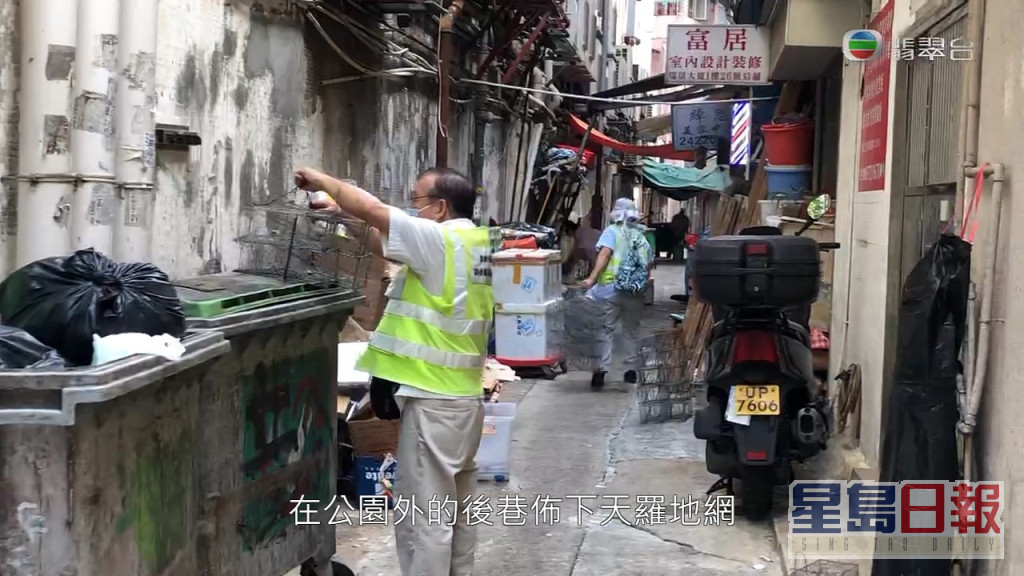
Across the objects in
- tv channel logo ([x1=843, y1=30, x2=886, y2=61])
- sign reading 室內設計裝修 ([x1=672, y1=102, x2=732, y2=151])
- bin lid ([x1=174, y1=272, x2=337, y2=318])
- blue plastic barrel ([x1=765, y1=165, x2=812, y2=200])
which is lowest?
bin lid ([x1=174, y1=272, x2=337, y2=318])

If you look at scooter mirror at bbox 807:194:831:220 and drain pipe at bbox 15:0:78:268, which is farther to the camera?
scooter mirror at bbox 807:194:831:220

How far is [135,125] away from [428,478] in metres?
2.14

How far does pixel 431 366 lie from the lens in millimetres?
4121

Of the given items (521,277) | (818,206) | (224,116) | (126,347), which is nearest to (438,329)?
(126,347)

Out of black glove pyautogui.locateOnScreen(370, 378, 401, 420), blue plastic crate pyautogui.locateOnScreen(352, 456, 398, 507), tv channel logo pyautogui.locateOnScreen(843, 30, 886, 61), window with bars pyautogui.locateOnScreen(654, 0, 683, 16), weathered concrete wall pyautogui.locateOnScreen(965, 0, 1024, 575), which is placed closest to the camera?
weathered concrete wall pyautogui.locateOnScreen(965, 0, 1024, 575)

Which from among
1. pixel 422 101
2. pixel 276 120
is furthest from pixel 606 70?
pixel 276 120

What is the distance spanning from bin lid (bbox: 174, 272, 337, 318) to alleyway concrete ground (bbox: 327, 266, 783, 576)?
1537 mm

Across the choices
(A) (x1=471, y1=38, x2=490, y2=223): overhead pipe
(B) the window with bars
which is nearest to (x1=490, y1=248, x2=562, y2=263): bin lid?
(A) (x1=471, y1=38, x2=490, y2=223): overhead pipe

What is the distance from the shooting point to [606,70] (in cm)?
2662

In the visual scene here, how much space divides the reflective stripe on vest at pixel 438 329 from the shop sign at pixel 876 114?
271 cm

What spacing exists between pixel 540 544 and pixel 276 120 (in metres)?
3.56

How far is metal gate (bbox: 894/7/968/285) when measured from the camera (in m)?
4.49

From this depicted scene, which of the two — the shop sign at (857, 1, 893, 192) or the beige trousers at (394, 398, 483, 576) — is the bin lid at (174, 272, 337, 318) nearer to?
the beige trousers at (394, 398, 483, 576)

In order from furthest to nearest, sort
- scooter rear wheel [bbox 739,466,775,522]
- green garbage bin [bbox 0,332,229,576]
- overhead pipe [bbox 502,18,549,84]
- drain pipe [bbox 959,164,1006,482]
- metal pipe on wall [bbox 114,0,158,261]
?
1. overhead pipe [bbox 502,18,549,84]
2. scooter rear wheel [bbox 739,466,775,522]
3. metal pipe on wall [bbox 114,0,158,261]
4. drain pipe [bbox 959,164,1006,482]
5. green garbage bin [bbox 0,332,229,576]
